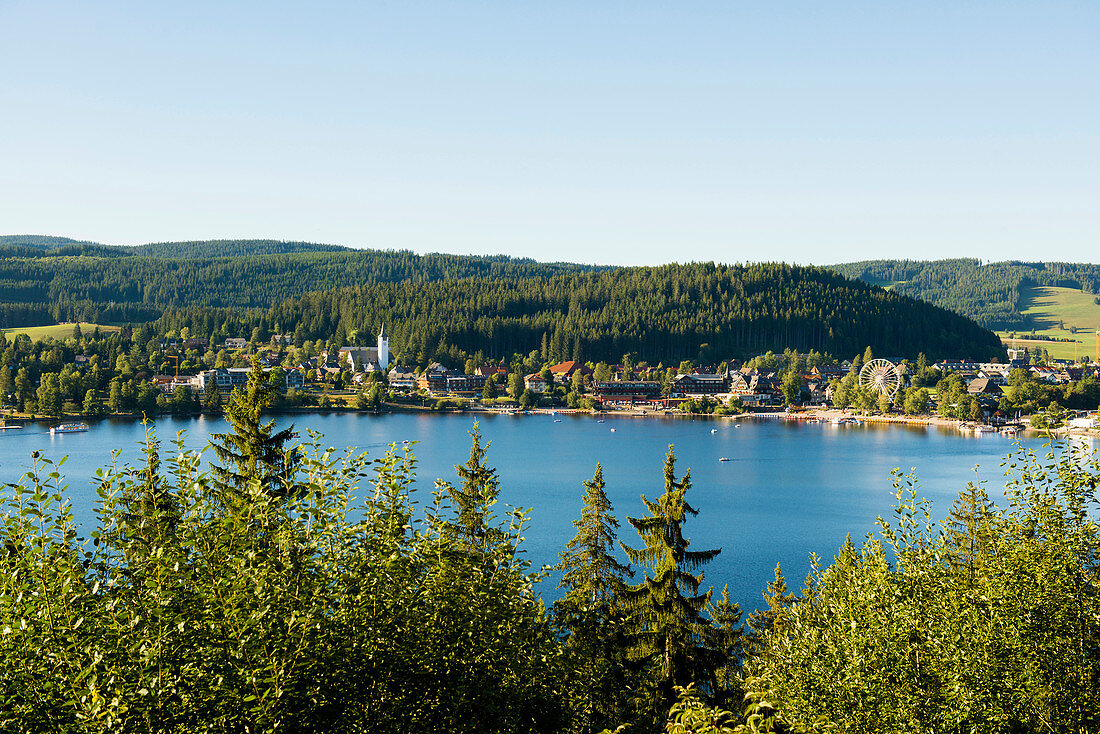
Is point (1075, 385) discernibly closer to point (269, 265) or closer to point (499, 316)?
point (499, 316)

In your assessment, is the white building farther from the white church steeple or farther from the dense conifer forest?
the dense conifer forest

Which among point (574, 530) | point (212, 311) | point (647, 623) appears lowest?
point (574, 530)

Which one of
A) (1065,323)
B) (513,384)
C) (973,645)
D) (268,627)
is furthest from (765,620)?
(1065,323)

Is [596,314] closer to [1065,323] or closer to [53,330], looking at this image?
[53,330]

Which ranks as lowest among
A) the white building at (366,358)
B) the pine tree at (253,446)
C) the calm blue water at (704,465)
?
the calm blue water at (704,465)

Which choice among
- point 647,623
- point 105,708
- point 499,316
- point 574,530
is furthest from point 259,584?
point 499,316

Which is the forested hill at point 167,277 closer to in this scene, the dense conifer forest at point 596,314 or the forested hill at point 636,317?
the dense conifer forest at point 596,314

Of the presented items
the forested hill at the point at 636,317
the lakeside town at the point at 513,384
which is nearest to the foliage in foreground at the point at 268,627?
the lakeside town at the point at 513,384
